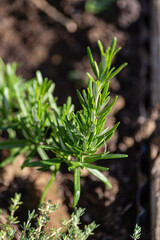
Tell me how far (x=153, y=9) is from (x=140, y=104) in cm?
98

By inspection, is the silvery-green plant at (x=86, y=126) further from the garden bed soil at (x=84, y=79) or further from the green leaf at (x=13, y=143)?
the garden bed soil at (x=84, y=79)

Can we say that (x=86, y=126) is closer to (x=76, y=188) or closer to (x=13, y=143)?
(x=76, y=188)

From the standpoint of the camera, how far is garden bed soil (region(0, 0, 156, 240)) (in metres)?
1.50

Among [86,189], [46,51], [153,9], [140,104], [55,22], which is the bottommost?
[86,189]

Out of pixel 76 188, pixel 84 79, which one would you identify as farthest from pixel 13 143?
pixel 84 79

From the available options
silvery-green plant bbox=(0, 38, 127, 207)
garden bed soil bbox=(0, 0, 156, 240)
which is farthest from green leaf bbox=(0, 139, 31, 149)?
garden bed soil bbox=(0, 0, 156, 240)

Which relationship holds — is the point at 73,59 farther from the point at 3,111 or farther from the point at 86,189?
the point at 86,189

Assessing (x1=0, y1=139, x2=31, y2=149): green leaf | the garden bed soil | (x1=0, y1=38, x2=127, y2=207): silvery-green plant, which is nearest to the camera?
(x1=0, y1=38, x2=127, y2=207): silvery-green plant

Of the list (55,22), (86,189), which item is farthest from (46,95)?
(55,22)

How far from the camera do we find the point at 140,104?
6.62 feet

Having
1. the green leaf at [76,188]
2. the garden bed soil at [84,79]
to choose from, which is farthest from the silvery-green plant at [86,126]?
the garden bed soil at [84,79]

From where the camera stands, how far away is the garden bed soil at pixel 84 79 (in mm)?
1503

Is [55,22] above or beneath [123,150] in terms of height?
above

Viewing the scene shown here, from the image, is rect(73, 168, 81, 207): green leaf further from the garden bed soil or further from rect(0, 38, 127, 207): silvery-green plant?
the garden bed soil
